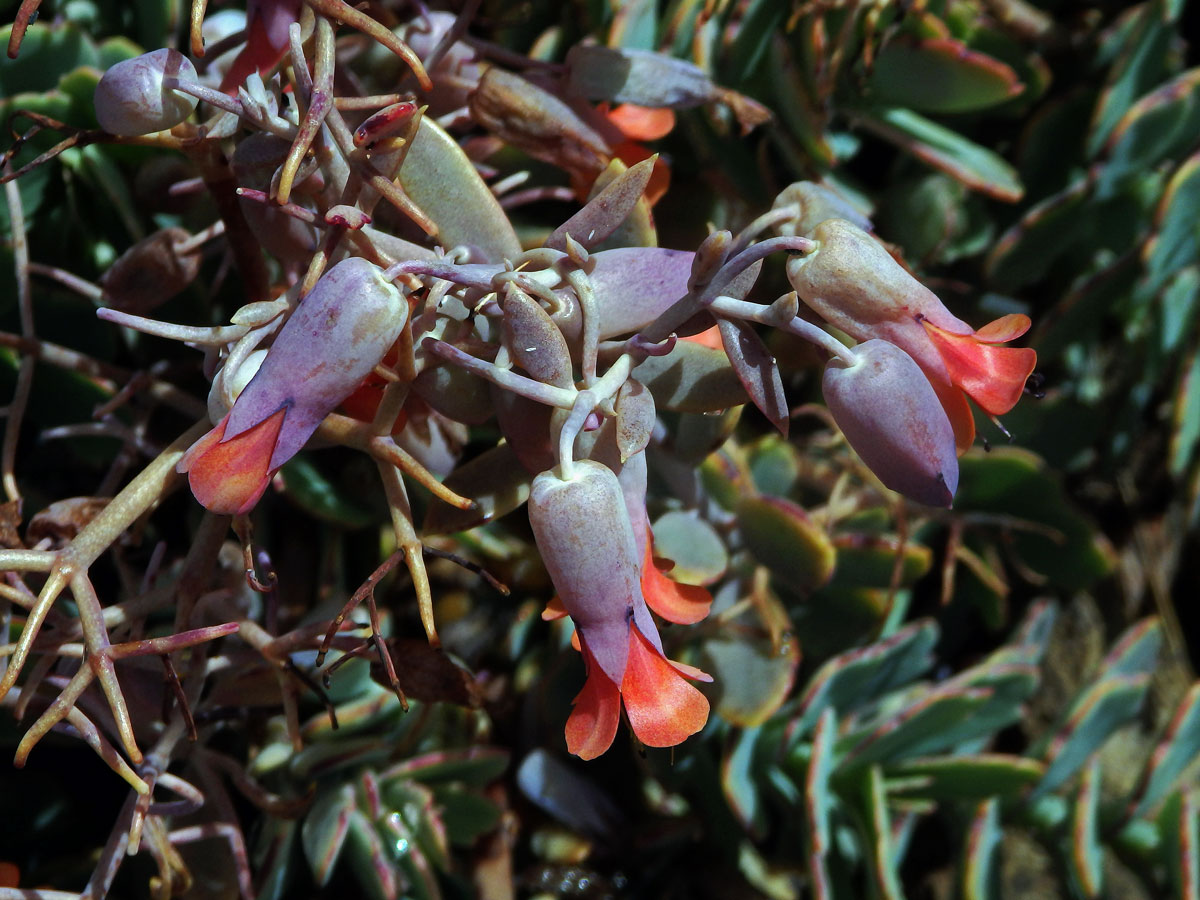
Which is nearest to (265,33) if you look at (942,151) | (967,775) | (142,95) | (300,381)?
(142,95)

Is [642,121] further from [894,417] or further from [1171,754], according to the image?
[1171,754]

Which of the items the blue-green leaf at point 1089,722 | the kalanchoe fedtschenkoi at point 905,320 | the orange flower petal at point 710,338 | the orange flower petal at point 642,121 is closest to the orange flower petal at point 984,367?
the kalanchoe fedtschenkoi at point 905,320

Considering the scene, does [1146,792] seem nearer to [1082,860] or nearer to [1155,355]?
[1082,860]

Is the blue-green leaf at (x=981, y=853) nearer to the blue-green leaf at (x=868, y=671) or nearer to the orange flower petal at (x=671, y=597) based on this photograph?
the blue-green leaf at (x=868, y=671)

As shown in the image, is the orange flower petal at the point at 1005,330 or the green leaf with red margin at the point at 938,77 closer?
the orange flower petal at the point at 1005,330

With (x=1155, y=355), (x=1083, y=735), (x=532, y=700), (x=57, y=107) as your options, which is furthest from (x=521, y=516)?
(x=1155, y=355)
